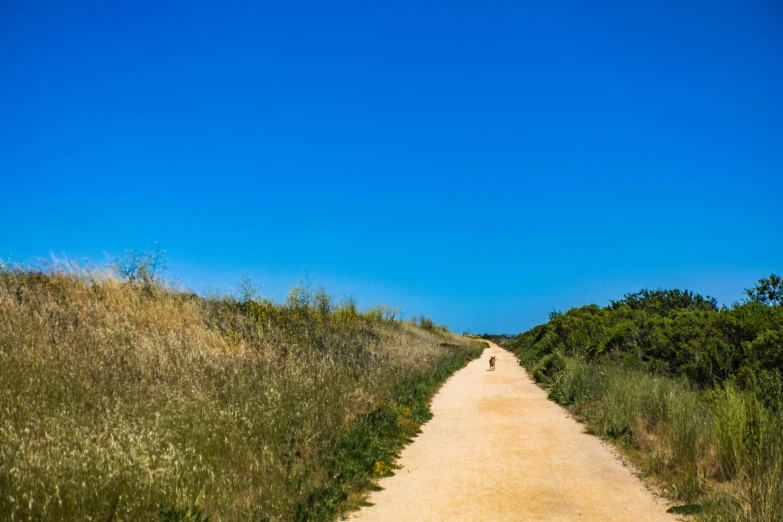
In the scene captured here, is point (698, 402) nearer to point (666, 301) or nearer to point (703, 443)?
point (703, 443)

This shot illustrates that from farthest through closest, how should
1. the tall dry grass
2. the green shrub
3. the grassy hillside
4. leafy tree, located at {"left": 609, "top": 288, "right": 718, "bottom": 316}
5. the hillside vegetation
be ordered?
leafy tree, located at {"left": 609, "top": 288, "right": 718, "bottom": 316}, the green shrub, the hillside vegetation, the tall dry grass, the grassy hillside

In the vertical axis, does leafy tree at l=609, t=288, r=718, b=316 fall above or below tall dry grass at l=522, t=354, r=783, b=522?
above

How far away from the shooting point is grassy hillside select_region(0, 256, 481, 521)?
4996 millimetres

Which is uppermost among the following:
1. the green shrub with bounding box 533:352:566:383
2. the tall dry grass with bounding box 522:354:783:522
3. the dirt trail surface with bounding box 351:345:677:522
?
the green shrub with bounding box 533:352:566:383

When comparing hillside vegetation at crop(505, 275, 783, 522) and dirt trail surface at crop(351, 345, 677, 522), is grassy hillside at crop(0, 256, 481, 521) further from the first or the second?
hillside vegetation at crop(505, 275, 783, 522)

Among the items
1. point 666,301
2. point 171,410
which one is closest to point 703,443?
point 171,410

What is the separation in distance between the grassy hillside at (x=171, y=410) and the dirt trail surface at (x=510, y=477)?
52 cm

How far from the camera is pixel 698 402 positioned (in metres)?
9.25

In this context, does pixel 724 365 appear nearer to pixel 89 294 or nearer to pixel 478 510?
pixel 478 510

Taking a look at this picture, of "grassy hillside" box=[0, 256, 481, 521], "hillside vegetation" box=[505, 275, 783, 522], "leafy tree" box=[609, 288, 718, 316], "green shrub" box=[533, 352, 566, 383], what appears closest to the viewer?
"grassy hillside" box=[0, 256, 481, 521]

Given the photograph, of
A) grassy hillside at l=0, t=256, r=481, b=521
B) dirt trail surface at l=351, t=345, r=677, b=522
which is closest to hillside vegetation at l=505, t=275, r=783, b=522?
dirt trail surface at l=351, t=345, r=677, b=522

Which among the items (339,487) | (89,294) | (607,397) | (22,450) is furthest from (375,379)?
(22,450)

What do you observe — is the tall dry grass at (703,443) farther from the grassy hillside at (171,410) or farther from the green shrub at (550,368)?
the green shrub at (550,368)

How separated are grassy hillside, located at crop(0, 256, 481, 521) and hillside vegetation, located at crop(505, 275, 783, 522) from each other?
3.92 m
